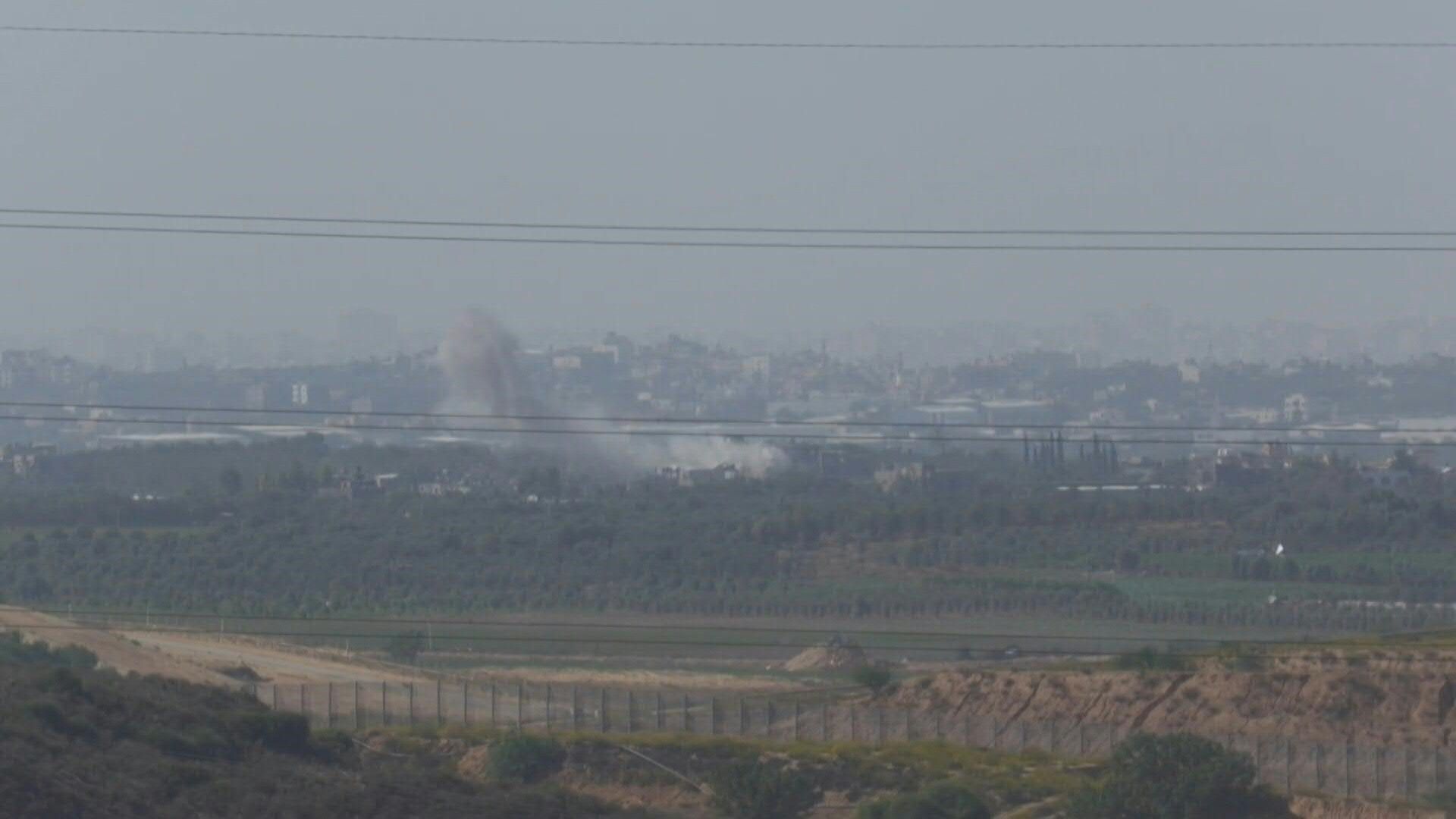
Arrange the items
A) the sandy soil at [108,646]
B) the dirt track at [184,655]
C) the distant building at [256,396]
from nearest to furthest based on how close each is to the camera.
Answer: the sandy soil at [108,646]
the dirt track at [184,655]
the distant building at [256,396]

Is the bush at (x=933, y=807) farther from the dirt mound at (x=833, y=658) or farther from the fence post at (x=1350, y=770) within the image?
the dirt mound at (x=833, y=658)

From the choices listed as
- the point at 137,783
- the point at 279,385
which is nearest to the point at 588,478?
the point at 279,385

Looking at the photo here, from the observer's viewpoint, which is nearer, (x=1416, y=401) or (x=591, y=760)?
(x=591, y=760)

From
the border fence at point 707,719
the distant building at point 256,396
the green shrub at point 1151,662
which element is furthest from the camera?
the distant building at point 256,396

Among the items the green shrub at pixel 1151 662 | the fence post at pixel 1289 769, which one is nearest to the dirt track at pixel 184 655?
the green shrub at pixel 1151 662

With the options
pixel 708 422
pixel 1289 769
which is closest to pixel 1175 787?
pixel 1289 769

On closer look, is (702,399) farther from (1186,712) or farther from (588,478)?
(1186,712)
